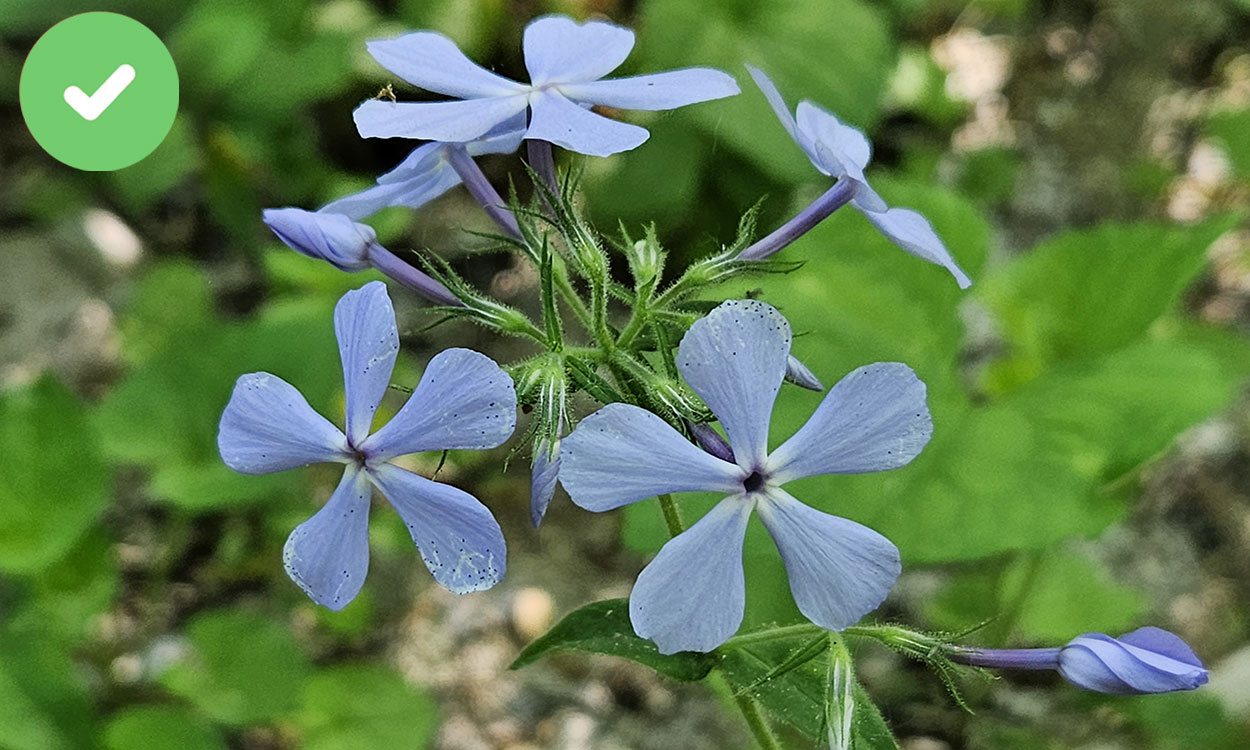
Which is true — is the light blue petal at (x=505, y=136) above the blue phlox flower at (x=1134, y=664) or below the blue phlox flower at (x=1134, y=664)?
above

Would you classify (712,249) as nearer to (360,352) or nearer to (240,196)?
(360,352)

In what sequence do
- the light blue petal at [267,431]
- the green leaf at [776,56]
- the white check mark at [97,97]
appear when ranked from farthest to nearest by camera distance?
the green leaf at [776,56] → the white check mark at [97,97] → the light blue petal at [267,431]

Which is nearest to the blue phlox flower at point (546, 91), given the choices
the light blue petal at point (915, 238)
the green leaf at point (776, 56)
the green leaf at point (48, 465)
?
the light blue petal at point (915, 238)

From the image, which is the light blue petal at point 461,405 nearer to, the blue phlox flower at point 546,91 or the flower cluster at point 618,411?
→ the flower cluster at point 618,411

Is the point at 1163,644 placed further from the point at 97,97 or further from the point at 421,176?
the point at 97,97

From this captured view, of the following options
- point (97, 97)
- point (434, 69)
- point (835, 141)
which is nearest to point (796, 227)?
point (835, 141)

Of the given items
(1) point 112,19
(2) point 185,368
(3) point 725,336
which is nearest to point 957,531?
(3) point 725,336
